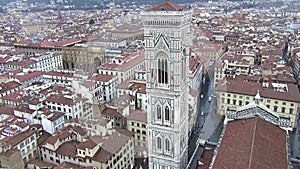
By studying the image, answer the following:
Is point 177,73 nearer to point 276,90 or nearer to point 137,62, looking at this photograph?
point 276,90

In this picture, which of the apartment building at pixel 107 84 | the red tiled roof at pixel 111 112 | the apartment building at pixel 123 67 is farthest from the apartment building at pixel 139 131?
the apartment building at pixel 123 67

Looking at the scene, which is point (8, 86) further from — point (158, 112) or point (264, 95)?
point (264, 95)

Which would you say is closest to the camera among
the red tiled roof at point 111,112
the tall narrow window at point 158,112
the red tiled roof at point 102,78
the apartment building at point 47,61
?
the tall narrow window at point 158,112

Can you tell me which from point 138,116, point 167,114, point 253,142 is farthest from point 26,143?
point 253,142

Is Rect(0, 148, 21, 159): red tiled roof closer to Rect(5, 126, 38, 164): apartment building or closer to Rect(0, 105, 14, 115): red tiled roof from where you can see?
Rect(5, 126, 38, 164): apartment building

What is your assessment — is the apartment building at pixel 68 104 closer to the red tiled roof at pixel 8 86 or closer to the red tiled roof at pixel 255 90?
the red tiled roof at pixel 8 86

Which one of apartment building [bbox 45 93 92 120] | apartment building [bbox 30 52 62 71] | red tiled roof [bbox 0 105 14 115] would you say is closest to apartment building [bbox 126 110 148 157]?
apartment building [bbox 45 93 92 120]

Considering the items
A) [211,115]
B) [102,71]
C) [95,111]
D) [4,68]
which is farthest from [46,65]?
[211,115]
